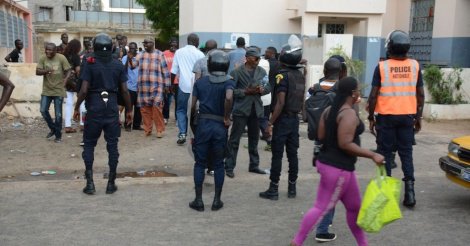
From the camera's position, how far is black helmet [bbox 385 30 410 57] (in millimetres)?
5219

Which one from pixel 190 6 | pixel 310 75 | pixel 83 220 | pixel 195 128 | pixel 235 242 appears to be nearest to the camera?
pixel 235 242

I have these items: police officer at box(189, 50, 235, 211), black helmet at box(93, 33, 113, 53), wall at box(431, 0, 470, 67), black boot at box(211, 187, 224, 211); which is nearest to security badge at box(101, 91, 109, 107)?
black helmet at box(93, 33, 113, 53)

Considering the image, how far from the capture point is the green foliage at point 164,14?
2527 centimetres

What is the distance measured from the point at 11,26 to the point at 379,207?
16093mm

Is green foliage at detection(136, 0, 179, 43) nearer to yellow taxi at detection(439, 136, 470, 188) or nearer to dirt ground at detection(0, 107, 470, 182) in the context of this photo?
dirt ground at detection(0, 107, 470, 182)

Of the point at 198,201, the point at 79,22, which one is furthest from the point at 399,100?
the point at 79,22

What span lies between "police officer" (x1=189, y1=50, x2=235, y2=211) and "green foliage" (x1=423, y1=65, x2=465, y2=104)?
8900mm

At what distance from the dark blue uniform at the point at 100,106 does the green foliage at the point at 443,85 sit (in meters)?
9.31

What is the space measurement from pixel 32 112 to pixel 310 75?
7.04m

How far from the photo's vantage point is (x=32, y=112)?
36.7ft

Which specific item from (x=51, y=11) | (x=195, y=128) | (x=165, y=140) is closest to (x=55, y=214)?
(x=195, y=128)

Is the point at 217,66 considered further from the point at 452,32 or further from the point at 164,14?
the point at 164,14

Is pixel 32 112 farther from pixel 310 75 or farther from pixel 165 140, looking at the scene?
pixel 310 75

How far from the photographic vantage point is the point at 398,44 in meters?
5.21
